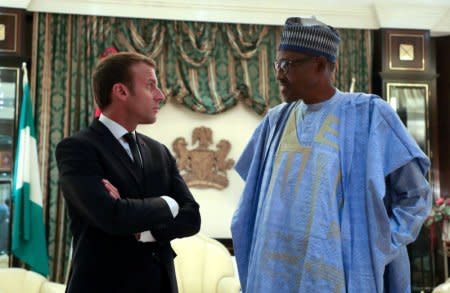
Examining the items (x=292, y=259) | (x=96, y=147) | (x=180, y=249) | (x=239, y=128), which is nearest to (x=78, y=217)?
(x=96, y=147)

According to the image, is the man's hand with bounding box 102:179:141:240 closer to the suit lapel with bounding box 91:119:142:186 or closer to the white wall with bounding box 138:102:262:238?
the suit lapel with bounding box 91:119:142:186

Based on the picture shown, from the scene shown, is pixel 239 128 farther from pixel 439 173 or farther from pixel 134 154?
pixel 134 154

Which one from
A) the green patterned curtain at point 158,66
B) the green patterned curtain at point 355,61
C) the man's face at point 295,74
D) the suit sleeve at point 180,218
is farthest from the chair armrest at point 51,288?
the green patterned curtain at point 355,61

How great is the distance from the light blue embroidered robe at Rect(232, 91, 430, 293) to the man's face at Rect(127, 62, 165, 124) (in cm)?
41

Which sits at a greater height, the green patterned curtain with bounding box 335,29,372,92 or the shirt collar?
the green patterned curtain with bounding box 335,29,372,92

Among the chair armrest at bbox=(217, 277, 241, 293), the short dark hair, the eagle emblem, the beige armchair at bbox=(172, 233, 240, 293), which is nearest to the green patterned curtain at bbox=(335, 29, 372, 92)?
the eagle emblem

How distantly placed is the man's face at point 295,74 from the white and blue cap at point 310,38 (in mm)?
20

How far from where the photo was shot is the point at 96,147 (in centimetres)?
147

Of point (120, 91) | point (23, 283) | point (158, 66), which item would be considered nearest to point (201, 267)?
point (23, 283)

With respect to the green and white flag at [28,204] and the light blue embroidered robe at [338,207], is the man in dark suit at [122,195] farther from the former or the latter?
the green and white flag at [28,204]

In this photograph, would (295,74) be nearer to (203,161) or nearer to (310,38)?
(310,38)

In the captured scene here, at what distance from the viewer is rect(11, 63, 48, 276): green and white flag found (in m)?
4.12

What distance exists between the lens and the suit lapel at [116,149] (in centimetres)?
150

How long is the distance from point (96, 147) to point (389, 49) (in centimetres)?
414
